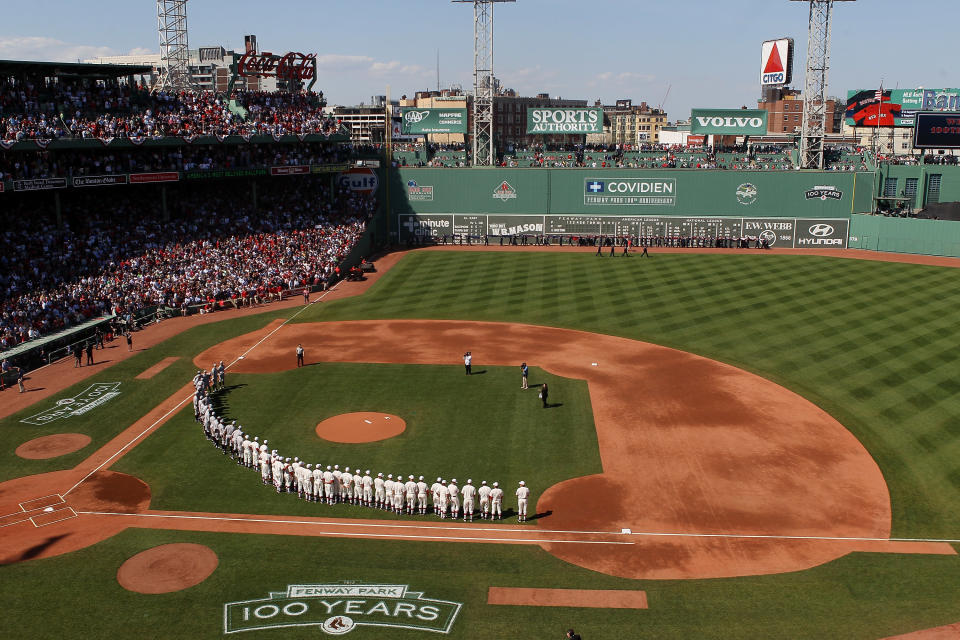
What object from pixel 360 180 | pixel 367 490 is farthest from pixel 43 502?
pixel 360 180

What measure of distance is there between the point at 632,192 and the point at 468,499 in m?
50.4

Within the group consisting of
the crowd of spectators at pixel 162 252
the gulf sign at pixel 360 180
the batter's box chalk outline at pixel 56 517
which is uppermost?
the gulf sign at pixel 360 180

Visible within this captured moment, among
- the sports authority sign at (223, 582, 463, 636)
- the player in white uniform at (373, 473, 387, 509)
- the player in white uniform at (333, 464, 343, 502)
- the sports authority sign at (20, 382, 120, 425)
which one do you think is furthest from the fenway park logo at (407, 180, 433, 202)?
the sports authority sign at (223, 582, 463, 636)

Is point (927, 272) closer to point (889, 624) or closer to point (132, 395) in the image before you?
point (889, 624)

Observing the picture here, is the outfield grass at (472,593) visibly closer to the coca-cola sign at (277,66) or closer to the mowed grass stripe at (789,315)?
the mowed grass stripe at (789,315)

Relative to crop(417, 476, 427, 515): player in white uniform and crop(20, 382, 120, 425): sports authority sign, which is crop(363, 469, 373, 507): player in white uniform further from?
crop(20, 382, 120, 425): sports authority sign

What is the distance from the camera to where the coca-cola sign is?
62406 mm

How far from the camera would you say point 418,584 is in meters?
19.2

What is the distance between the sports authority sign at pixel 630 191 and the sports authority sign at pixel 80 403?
45.5m

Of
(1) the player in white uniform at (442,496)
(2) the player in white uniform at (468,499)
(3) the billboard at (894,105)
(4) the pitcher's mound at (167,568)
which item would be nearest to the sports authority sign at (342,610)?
(4) the pitcher's mound at (167,568)

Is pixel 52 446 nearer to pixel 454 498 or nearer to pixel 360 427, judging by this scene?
pixel 360 427

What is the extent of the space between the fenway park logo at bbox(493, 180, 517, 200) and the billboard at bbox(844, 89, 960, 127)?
34716mm

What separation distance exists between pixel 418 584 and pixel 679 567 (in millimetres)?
6894

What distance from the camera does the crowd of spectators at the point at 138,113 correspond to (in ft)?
154
